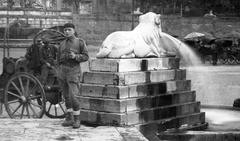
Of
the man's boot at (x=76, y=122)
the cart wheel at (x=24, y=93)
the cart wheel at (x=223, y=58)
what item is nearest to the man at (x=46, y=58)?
the cart wheel at (x=24, y=93)

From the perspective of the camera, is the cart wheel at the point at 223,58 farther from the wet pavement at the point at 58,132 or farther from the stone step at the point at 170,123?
the wet pavement at the point at 58,132

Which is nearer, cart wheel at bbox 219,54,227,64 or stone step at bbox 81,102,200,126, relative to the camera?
stone step at bbox 81,102,200,126

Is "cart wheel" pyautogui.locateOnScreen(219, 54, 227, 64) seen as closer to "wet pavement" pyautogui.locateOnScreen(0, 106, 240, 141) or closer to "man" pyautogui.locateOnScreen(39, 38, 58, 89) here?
"man" pyautogui.locateOnScreen(39, 38, 58, 89)

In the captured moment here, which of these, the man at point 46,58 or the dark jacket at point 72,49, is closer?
the dark jacket at point 72,49

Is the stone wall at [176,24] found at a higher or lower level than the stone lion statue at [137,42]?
higher

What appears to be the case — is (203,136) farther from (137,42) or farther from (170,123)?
(137,42)

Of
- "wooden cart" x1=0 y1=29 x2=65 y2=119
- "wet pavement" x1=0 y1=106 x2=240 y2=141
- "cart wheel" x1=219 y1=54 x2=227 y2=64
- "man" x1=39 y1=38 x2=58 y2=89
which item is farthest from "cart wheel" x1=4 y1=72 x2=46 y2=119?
"cart wheel" x1=219 y1=54 x2=227 y2=64

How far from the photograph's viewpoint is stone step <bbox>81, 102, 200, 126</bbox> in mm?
8015

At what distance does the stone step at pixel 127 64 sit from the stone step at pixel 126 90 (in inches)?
10.8

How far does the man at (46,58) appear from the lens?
10.2 metres

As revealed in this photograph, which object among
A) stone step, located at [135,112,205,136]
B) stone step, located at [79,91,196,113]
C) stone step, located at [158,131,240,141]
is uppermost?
stone step, located at [79,91,196,113]

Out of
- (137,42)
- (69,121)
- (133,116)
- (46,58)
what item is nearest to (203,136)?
(133,116)

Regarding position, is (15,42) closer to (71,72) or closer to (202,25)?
(202,25)

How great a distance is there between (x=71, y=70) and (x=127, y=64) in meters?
0.85
